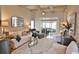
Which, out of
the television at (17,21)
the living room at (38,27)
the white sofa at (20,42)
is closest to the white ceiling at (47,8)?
the living room at (38,27)

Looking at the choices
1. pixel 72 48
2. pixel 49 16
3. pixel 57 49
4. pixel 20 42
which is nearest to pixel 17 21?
pixel 20 42

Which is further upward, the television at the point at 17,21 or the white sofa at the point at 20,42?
the television at the point at 17,21

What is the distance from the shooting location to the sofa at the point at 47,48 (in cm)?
131

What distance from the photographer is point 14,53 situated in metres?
1.31

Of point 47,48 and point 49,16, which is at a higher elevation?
point 49,16

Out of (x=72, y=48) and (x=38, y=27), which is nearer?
(x=72, y=48)

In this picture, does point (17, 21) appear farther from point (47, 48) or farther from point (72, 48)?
point (72, 48)

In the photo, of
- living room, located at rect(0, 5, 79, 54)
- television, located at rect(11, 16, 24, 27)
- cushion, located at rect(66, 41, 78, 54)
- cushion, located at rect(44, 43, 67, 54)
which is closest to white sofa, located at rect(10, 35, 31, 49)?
living room, located at rect(0, 5, 79, 54)

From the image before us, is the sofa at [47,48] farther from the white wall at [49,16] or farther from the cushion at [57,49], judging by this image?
the white wall at [49,16]

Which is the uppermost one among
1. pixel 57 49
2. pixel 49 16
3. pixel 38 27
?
pixel 49 16

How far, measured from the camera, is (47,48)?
1.37 m

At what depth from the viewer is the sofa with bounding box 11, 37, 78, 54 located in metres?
1.31

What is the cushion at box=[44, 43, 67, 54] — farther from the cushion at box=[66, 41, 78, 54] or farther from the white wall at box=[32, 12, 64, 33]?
the white wall at box=[32, 12, 64, 33]
